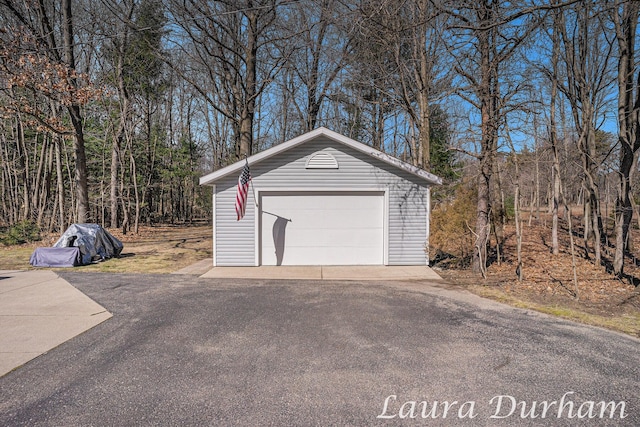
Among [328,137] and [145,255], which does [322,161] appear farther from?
[145,255]

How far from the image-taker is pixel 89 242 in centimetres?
959

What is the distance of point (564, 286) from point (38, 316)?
914 centimetres

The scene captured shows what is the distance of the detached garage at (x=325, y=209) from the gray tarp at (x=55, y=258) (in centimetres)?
347

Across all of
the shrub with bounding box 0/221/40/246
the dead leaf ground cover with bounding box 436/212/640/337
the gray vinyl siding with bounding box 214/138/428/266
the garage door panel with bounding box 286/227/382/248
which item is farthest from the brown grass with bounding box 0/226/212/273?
the dead leaf ground cover with bounding box 436/212/640/337

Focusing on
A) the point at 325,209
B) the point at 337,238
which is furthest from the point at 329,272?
the point at 325,209

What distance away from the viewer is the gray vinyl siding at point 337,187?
9.06 m

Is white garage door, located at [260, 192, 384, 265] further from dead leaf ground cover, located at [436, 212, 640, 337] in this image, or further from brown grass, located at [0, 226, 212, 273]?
brown grass, located at [0, 226, 212, 273]

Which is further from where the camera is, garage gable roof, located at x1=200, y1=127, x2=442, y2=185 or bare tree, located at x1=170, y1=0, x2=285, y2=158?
bare tree, located at x1=170, y1=0, x2=285, y2=158

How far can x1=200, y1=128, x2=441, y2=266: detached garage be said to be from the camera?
903cm

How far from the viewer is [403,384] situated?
3109 mm

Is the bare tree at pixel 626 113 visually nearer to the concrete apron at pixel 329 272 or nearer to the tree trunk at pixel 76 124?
the concrete apron at pixel 329 272

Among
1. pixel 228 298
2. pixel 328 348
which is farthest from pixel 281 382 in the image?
pixel 228 298

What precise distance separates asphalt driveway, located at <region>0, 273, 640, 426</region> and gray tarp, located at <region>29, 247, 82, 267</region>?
4449mm

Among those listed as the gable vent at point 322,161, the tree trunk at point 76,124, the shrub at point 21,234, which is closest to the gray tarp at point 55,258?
the tree trunk at point 76,124
